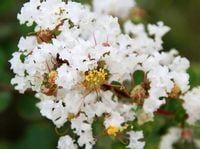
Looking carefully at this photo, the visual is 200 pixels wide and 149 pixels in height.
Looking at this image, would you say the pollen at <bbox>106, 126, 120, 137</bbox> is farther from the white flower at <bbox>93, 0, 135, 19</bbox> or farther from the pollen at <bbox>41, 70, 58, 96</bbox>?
the white flower at <bbox>93, 0, 135, 19</bbox>

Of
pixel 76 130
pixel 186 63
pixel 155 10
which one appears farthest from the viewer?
pixel 155 10

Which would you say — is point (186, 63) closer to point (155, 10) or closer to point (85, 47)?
point (85, 47)

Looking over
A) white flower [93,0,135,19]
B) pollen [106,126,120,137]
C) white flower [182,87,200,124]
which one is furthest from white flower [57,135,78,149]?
white flower [93,0,135,19]

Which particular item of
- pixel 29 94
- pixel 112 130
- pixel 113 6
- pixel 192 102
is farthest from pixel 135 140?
pixel 29 94

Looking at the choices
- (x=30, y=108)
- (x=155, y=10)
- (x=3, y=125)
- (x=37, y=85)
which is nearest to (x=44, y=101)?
(x=37, y=85)

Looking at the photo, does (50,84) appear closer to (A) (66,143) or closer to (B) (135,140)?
(A) (66,143)

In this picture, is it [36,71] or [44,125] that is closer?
[36,71]
